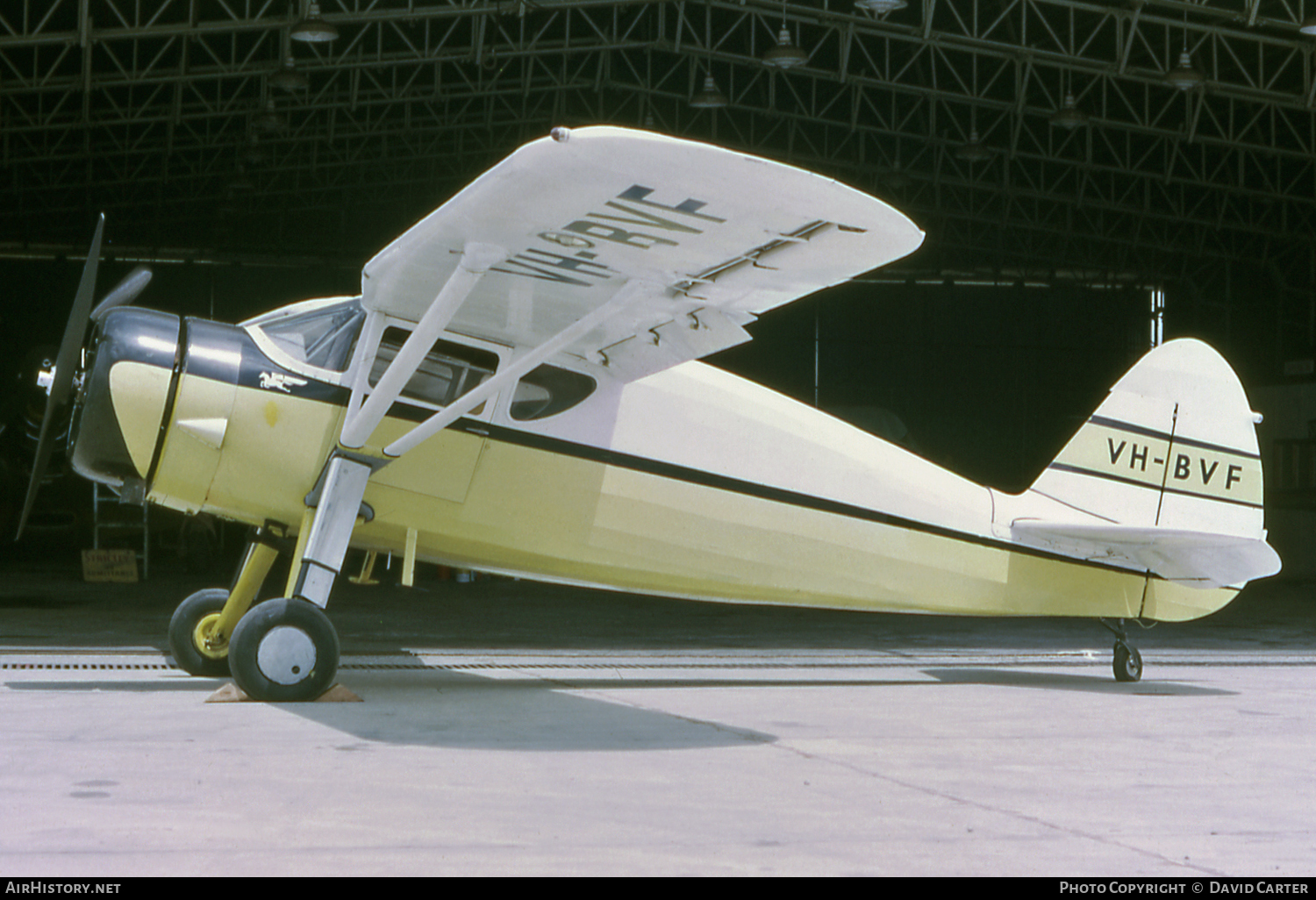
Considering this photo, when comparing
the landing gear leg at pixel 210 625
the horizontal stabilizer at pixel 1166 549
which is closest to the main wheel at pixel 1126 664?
the horizontal stabilizer at pixel 1166 549

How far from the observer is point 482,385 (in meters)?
7.72

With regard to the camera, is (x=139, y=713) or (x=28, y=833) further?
(x=139, y=713)

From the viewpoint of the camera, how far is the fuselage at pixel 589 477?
793cm

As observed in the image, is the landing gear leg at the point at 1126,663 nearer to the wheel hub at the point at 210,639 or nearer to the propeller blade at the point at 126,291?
the wheel hub at the point at 210,639

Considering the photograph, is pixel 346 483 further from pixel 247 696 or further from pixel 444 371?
pixel 247 696

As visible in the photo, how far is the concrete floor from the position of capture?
423cm

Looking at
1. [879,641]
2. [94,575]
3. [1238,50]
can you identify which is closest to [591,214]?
[879,641]

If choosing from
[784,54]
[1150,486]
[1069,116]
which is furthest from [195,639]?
[1069,116]

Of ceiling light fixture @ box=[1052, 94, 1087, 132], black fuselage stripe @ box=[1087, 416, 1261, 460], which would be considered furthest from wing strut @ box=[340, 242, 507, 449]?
ceiling light fixture @ box=[1052, 94, 1087, 132]

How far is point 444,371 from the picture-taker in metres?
8.35

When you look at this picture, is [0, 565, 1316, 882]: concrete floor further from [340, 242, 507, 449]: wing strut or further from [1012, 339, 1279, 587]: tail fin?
[340, 242, 507, 449]: wing strut

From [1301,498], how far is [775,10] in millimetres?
17701

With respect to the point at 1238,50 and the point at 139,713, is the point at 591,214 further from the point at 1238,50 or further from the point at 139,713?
the point at 1238,50
